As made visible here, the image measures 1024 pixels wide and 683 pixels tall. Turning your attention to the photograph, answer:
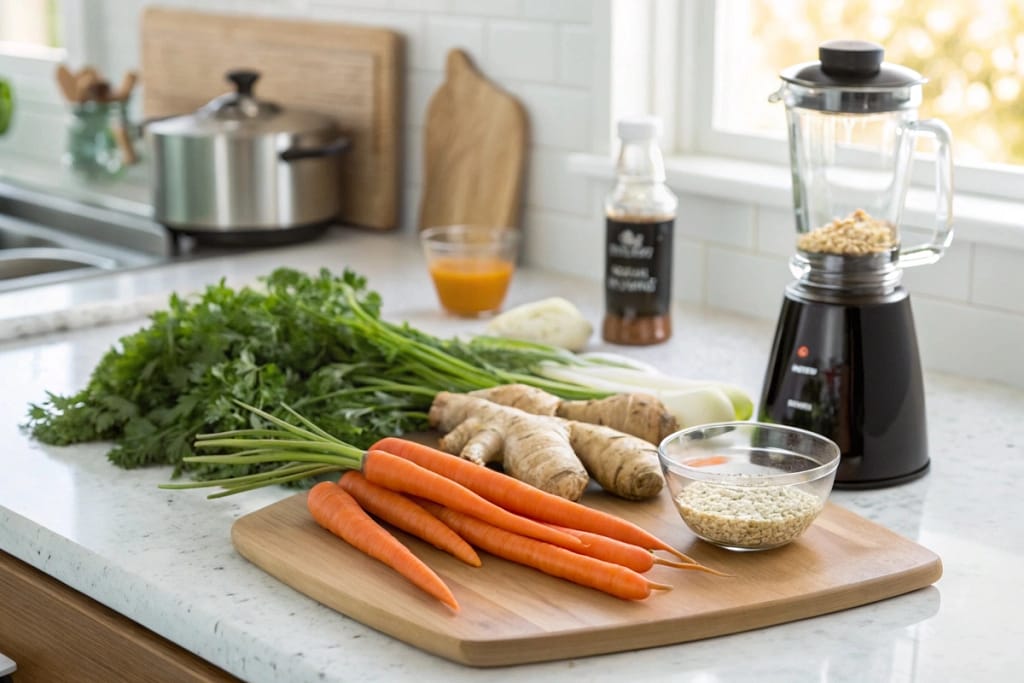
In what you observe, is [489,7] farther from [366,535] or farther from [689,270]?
[366,535]

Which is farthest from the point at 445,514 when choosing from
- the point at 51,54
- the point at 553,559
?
the point at 51,54

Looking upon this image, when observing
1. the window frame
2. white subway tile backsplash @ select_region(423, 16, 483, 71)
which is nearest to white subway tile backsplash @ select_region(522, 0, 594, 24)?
white subway tile backsplash @ select_region(423, 16, 483, 71)

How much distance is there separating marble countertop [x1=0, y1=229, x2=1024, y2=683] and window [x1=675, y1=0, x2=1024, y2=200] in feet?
1.18

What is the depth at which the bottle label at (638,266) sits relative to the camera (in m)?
1.75

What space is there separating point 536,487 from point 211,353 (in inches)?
15.8

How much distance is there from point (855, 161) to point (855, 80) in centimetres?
18

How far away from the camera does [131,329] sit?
186 centimetres

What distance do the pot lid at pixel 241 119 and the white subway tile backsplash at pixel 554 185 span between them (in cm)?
38

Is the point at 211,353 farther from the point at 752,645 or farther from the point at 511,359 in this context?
the point at 752,645

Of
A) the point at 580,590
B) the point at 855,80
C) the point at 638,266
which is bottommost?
the point at 580,590

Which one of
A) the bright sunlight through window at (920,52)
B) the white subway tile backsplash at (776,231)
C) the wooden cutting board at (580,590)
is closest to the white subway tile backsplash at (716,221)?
the white subway tile backsplash at (776,231)

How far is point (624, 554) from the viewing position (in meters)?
1.07

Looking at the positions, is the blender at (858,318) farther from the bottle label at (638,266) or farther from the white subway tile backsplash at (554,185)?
the white subway tile backsplash at (554,185)

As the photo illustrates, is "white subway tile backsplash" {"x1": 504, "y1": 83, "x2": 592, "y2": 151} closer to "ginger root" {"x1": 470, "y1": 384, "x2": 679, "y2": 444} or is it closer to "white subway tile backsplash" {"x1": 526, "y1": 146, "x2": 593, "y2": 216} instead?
"white subway tile backsplash" {"x1": 526, "y1": 146, "x2": 593, "y2": 216}
